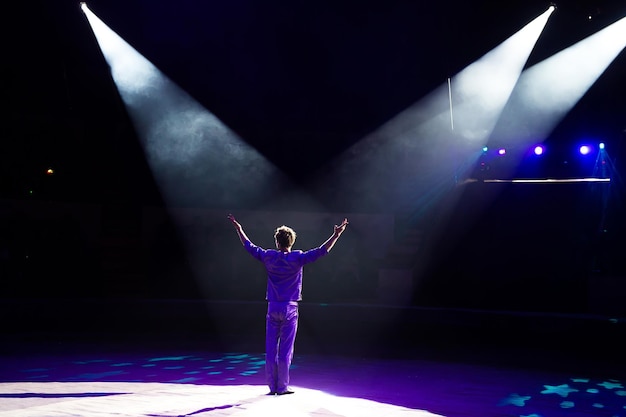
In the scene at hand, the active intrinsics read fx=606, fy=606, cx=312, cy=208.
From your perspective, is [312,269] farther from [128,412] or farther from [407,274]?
[128,412]

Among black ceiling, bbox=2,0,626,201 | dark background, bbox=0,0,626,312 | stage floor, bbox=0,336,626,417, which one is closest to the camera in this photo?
stage floor, bbox=0,336,626,417

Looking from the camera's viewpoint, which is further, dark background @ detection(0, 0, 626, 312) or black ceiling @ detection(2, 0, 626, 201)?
black ceiling @ detection(2, 0, 626, 201)

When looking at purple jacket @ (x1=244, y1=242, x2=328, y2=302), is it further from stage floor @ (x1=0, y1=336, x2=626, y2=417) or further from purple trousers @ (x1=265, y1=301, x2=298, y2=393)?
stage floor @ (x1=0, y1=336, x2=626, y2=417)

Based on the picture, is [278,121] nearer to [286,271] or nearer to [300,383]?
[300,383]

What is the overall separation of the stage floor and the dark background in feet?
11.4

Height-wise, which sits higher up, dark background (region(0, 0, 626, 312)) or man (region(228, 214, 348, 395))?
dark background (region(0, 0, 626, 312))

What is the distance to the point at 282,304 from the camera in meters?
5.86

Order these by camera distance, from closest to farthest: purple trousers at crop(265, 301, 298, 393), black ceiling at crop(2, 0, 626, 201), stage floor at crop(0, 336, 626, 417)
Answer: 1. stage floor at crop(0, 336, 626, 417)
2. purple trousers at crop(265, 301, 298, 393)
3. black ceiling at crop(2, 0, 626, 201)

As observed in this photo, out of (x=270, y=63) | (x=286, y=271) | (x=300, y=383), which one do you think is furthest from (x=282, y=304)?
(x=270, y=63)

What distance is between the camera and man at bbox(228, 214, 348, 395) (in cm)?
585

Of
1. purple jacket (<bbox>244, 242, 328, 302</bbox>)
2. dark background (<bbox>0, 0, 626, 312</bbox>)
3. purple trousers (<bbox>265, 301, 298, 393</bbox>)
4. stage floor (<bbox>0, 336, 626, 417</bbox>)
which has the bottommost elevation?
stage floor (<bbox>0, 336, 626, 417</bbox>)

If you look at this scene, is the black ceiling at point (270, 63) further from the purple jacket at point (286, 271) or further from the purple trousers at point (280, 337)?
the purple trousers at point (280, 337)

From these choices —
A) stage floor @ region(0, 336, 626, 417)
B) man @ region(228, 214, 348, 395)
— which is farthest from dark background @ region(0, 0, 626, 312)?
man @ region(228, 214, 348, 395)

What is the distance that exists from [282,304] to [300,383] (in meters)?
1.39
